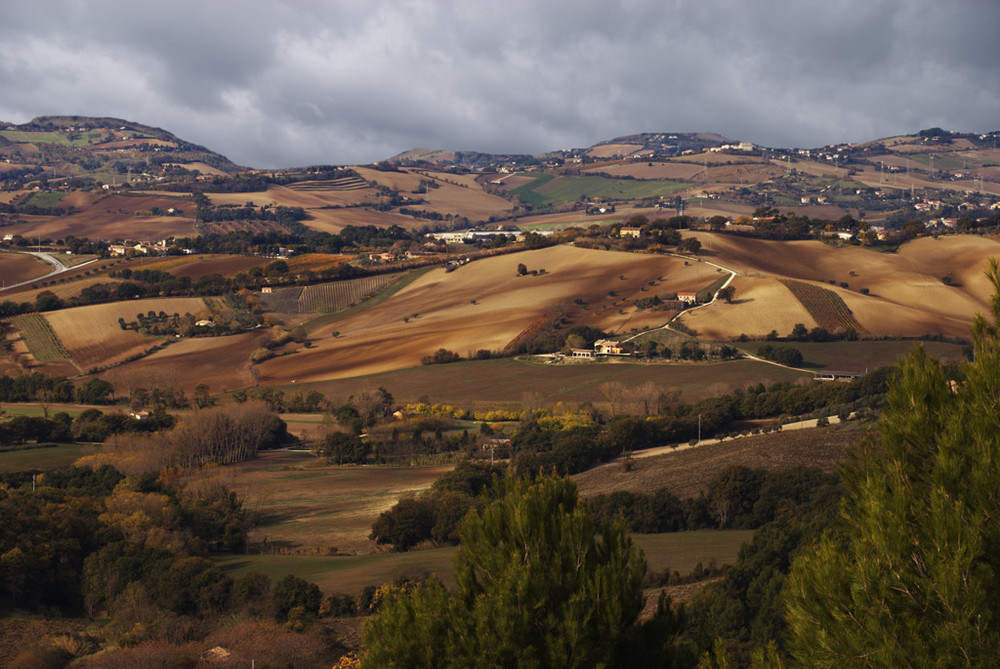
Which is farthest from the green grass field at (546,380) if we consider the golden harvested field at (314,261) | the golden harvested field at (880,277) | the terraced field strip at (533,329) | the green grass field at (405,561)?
the golden harvested field at (314,261)

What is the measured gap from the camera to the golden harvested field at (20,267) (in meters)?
147

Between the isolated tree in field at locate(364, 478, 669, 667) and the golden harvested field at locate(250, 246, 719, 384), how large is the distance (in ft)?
284

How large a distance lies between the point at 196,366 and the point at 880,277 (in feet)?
288

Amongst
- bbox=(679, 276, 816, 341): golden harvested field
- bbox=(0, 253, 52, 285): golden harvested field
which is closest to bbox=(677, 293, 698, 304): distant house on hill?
bbox=(679, 276, 816, 341): golden harvested field

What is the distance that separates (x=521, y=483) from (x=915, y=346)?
22.1ft

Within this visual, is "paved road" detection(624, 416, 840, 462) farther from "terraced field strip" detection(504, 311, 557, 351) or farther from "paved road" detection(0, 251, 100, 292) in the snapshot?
"paved road" detection(0, 251, 100, 292)

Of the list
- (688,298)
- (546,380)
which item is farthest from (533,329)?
(688,298)

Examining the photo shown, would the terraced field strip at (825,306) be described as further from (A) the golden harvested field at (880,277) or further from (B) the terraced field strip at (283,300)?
(B) the terraced field strip at (283,300)

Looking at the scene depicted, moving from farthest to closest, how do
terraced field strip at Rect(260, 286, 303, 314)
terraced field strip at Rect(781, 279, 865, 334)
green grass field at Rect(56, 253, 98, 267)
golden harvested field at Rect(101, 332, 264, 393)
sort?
green grass field at Rect(56, 253, 98, 267), terraced field strip at Rect(260, 286, 303, 314), terraced field strip at Rect(781, 279, 865, 334), golden harvested field at Rect(101, 332, 264, 393)

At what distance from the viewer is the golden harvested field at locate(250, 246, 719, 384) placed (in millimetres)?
107062

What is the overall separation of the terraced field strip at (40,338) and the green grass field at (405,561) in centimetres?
6873

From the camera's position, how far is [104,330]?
116 metres

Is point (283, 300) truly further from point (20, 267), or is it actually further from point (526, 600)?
point (526, 600)

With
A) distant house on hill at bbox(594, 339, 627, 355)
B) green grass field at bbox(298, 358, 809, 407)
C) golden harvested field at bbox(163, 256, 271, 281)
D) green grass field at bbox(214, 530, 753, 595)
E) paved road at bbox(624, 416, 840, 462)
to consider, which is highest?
golden harvested field at bbox(163, 256, 271, 281)
